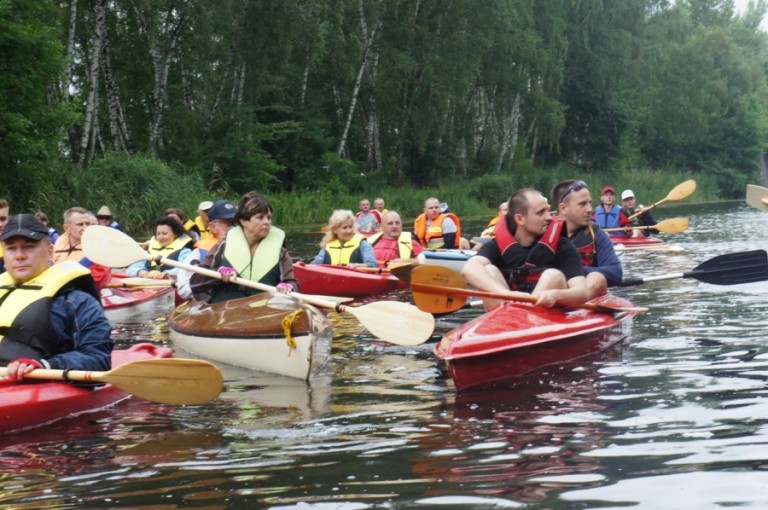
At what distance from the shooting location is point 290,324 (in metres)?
6.90

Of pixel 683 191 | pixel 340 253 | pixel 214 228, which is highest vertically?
pixel 214 228

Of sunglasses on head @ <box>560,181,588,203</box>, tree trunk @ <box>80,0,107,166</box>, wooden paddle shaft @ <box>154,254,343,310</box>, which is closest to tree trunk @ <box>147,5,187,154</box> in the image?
tree trunk @ <box>80,0,107,166</box>

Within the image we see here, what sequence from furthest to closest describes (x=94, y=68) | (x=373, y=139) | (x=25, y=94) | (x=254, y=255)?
(x=373, y=139) < (x=94, y=68) < (x=25, y=94) < (x=254, y=255)

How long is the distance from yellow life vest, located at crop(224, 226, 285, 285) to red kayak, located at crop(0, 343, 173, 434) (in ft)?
6.61

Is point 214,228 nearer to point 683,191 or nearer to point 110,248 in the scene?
point 110,248

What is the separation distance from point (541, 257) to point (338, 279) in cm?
486

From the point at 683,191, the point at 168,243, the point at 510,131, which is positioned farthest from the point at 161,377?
the point at 510,131

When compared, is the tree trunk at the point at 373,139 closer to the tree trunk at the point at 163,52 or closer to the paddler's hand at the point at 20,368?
the tree trunk at the point at 163,52

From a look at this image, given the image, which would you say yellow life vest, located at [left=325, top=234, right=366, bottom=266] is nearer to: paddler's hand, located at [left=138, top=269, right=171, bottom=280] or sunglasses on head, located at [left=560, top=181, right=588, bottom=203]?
paddler's hand, located at [left=138, top=269, right=171, bottom=280]

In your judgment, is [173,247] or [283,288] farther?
[173,247]

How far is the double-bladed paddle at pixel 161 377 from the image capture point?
5.32m

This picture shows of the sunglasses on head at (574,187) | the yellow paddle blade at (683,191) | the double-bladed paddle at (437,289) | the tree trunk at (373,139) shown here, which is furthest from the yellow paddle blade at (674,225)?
the tree trunk at (373,139)

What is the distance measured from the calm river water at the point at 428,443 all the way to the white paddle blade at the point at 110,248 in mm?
1580

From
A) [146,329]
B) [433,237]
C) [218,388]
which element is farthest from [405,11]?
[218,388]
